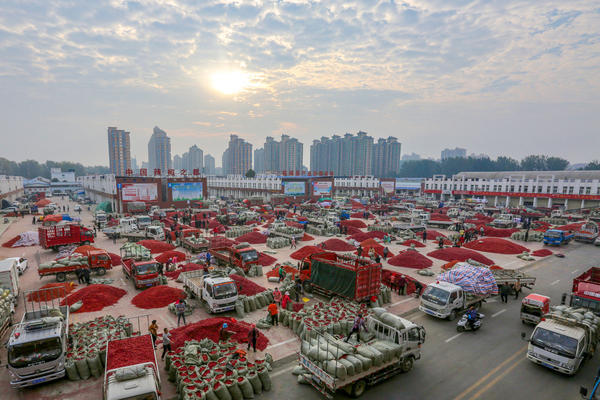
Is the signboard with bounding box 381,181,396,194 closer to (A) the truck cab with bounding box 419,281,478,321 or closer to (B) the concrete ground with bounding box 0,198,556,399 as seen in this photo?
(B) the concrete ground with bounding box 0,198,556,399

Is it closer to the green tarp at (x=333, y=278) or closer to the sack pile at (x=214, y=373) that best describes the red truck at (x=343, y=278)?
the green tarp at (x=333, y=278)

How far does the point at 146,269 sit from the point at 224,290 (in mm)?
7420

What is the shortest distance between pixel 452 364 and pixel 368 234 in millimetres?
26269

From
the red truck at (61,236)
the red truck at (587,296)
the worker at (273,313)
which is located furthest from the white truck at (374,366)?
the red truck at (61,236)

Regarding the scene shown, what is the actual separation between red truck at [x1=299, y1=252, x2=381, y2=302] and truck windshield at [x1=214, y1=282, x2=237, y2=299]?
548 centimetres

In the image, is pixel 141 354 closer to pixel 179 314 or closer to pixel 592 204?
pixel 179 314

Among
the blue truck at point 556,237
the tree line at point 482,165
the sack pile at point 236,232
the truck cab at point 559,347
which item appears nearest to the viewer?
the truck cab at point 559,347

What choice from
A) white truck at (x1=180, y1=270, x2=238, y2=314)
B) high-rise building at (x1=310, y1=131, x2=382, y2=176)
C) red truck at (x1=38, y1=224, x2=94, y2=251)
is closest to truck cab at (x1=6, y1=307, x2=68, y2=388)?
white truck at (x1=180, y1=270, x2=238, y2=314)

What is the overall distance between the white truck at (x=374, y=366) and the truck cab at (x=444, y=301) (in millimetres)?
4511

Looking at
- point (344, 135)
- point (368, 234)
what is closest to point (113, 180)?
point (368, 234)

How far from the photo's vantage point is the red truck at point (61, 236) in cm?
2956

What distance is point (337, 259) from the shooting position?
21.9m

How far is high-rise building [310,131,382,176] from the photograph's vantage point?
584 feet

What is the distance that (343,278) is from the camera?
59.6ft
